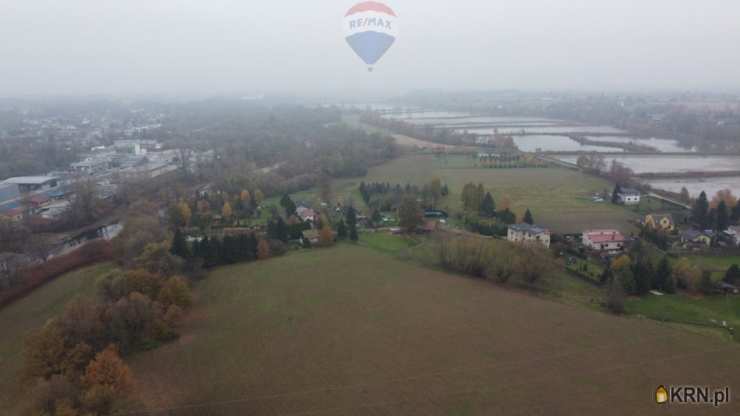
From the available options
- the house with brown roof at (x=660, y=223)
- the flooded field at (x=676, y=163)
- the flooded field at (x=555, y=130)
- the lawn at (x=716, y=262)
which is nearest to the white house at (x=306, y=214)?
the house with brown roof at (x=660, y=223)

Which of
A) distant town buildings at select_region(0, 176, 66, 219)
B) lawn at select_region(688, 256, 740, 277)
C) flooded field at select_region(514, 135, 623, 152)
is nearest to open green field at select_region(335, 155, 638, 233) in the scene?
lawn at select_region(688, 256, 740, 277)

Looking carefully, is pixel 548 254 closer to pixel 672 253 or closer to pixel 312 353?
pixel 672 253

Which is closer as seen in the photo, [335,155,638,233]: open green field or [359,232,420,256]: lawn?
[359,232,420,256]: lawn

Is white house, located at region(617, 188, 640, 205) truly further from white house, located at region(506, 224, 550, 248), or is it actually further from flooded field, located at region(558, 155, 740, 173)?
flooded field, located at region(558, 155, 740, 173)

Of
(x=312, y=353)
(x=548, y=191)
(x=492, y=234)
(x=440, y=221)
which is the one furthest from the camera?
(x=548, y=191)

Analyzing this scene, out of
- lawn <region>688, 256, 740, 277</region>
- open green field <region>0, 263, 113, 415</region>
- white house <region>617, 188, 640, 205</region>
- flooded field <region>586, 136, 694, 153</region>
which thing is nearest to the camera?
open green field <region>0, 263, 113, 415</region>

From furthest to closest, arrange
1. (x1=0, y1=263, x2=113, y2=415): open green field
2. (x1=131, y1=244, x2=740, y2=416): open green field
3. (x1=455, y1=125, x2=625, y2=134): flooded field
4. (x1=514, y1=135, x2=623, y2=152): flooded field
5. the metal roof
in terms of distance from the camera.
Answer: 1. (x1=455, y1=125, x2=625, y2=134): flooded field
2. (x1=514, y1=135, x2=623, y2=152): flooded field
3. the metal roof
4. (x1=0, y1=263, x2=113, y2=415): open green field
5. (x1=131, y1=244, x2=740, y2=416): open green field

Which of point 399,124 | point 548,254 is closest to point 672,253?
point 548,254
